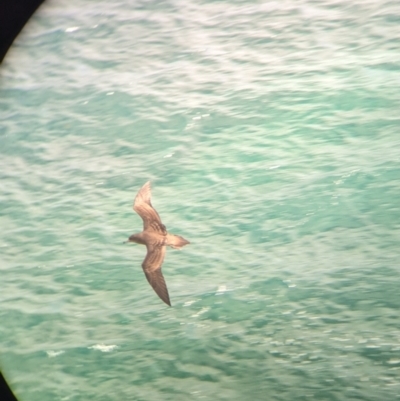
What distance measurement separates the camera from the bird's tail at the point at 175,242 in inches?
68.2

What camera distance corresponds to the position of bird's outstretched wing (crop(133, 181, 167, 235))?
1749 millimetres

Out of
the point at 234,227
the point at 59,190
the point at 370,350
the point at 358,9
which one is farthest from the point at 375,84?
the point at 59,190

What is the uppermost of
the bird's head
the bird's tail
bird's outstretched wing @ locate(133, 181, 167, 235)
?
bird's outstretched wing @ locate(133, 181, 167, 235)

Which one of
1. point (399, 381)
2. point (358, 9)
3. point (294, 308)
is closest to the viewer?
point (399, 381)

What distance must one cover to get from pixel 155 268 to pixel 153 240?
0.07m

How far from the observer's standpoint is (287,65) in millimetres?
1805

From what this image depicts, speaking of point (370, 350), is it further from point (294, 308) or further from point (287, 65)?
point (287, 65)

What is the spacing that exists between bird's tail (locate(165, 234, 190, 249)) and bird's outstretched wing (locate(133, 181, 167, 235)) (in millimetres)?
19

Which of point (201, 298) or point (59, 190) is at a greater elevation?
point (59, 190)

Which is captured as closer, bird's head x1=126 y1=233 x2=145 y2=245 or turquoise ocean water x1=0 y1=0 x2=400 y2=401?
turquoise ocean water x1=0 y1=0 x2=400 y2=401

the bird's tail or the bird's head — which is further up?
the bird's head

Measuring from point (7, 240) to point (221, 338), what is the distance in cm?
66

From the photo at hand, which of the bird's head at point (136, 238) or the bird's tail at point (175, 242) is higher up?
the bird's head at point (136, 238)

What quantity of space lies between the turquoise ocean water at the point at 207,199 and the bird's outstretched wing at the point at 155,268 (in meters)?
0.03
